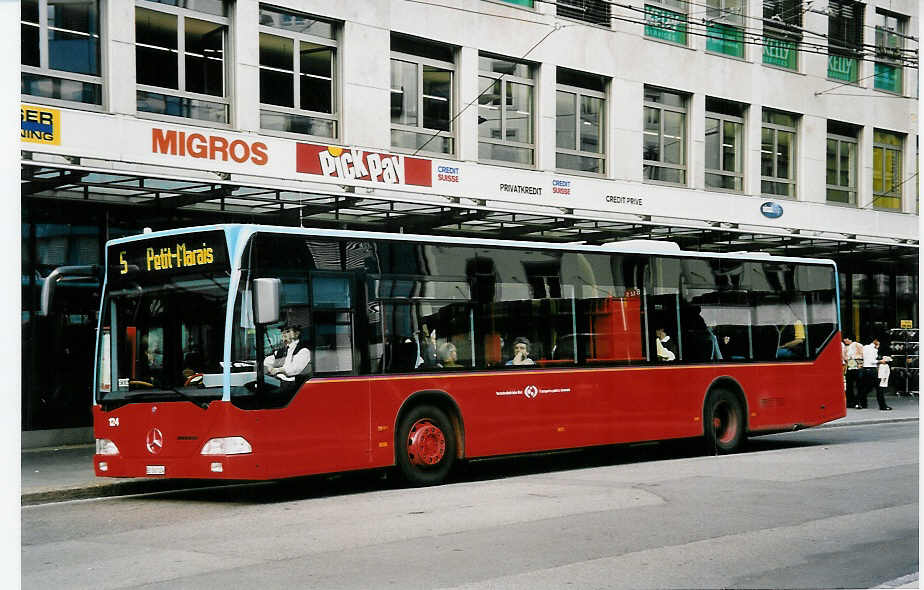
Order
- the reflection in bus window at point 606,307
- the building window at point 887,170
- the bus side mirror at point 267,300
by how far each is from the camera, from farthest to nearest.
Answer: the building window at point 887,170, the reflection in bus window at point 606,307, the bus side mirror at point 267,300

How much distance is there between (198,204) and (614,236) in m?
9.07

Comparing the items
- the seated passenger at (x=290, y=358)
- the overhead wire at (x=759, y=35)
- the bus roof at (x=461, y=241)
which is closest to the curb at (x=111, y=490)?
the seated passenger at (x=290, y=358)

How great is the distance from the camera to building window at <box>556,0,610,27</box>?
26.0 meters

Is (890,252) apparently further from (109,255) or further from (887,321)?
(109,255)

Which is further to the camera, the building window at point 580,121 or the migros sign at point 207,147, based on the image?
the building window at point 580,121

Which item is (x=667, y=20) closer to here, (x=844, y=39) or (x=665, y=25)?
(x=665, y=25)

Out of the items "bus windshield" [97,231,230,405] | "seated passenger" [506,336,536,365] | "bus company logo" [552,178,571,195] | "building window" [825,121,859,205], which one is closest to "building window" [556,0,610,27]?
"bus company logo" [552,178,571,195]

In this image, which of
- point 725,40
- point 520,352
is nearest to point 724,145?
point 725,40

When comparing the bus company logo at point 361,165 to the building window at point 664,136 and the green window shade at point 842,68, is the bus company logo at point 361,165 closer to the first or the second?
the building window at point 664,136

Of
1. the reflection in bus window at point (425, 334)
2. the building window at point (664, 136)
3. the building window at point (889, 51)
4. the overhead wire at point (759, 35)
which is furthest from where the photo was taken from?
the building window at point (889, 51)

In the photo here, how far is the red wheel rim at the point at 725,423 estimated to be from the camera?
18.4 metres

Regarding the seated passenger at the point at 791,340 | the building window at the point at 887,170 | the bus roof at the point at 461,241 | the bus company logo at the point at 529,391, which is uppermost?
the building window at the point at 887,170

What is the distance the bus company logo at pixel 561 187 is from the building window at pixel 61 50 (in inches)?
400

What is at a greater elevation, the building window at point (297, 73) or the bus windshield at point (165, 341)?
the building window at point (297, 73)
